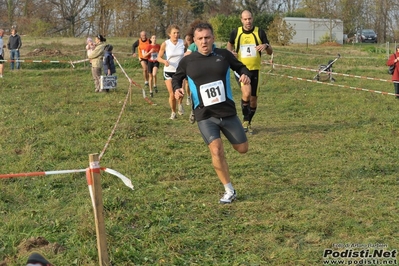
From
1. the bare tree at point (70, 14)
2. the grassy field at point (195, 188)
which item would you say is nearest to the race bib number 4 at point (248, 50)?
the grassy field at point (195, 188)

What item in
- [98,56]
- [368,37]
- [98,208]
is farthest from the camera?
[368,37]

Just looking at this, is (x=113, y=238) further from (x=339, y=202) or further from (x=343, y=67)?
(x=343, y=67)

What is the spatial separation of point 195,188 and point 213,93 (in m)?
1.17

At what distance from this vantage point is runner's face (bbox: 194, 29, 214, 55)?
595 cm

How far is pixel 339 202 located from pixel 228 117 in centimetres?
154

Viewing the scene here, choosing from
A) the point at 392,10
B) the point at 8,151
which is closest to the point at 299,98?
the point at 8,151

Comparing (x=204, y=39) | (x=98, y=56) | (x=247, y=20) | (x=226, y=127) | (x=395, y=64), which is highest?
Answer: (x=247, y=20)

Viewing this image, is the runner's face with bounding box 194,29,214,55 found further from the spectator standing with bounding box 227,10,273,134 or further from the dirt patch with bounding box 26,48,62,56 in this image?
the dirt patch with bounding box 26,48,62,56

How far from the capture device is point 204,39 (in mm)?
5961

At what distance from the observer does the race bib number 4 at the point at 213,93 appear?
595cm

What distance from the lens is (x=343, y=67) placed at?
23078 mm

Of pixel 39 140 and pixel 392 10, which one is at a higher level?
pixel 392 10

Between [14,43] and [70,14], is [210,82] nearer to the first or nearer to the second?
[14,43]

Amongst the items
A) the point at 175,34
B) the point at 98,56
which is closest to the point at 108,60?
the point at 98,56
